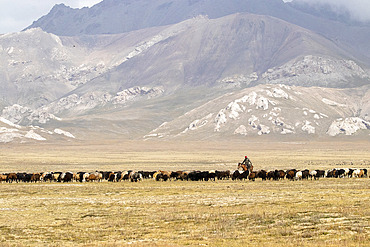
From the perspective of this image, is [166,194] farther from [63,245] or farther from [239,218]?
[63,245]

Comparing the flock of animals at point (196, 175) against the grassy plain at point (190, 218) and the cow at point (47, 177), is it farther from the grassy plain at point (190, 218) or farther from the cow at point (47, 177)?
the grassy plain at point (190, 218)

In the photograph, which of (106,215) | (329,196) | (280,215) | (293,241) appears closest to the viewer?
(293,241)

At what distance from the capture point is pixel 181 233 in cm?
2594

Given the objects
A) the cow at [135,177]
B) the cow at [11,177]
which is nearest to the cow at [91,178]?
the cow at [135,177]

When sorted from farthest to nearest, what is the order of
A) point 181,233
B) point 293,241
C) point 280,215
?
1. point 280,215
2. point 181,233
3. point 293,241

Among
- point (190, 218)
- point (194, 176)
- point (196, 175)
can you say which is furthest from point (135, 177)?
point (190, 218)

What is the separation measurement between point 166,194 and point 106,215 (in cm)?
1177

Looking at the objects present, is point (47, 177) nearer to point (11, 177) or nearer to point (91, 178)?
point (11, 177)

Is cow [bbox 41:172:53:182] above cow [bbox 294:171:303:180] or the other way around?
the other way around

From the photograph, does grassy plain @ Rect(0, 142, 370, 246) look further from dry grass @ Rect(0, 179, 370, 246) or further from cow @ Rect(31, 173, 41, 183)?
cow @ Rect(31, 173, 41, 183)

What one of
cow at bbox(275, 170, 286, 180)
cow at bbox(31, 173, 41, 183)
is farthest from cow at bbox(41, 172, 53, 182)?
cow at bbox(275, 170, 286, 180)

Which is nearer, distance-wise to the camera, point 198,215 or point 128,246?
point 128,246

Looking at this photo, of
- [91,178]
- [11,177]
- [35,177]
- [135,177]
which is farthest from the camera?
[11,177]

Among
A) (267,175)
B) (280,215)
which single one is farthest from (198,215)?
(267,175)
